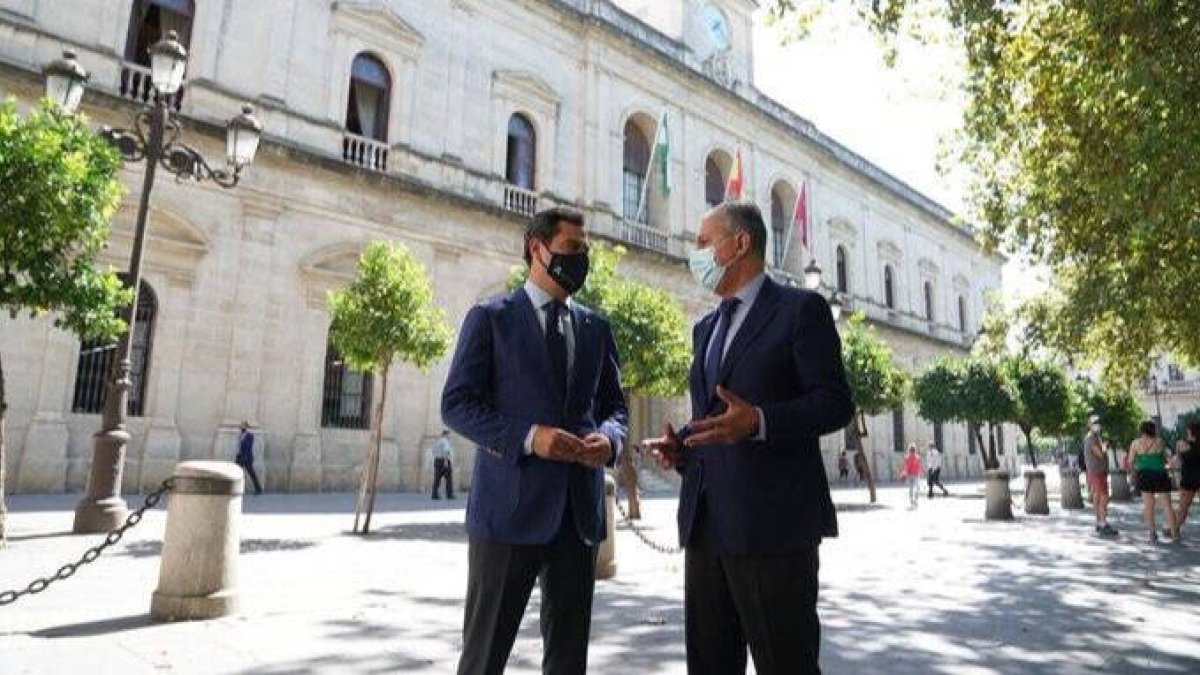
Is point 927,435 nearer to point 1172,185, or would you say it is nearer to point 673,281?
point 673,281

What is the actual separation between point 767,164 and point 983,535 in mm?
20208

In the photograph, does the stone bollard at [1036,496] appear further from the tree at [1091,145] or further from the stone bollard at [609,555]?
the stone bollard at [609,555]

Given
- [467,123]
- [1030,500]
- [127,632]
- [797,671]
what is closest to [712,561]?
[797,671]

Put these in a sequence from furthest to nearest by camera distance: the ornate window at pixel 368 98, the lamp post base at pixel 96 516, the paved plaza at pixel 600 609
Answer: the ornate window at pixel 368 98, the lamp post base at pixel 96 516, the paved plaza at pixel 600 609

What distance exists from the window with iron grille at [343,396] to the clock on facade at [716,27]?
62.3ft

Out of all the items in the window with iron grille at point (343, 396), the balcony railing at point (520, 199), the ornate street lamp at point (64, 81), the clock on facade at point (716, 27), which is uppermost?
the clock on facade at point (716, 27)

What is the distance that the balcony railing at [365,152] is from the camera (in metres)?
17.3

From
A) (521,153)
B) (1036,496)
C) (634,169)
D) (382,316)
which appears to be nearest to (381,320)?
(382,316)

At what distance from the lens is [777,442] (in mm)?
2396

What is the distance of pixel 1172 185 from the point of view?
7344 millimetres

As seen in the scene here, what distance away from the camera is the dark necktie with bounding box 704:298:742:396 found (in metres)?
2.64

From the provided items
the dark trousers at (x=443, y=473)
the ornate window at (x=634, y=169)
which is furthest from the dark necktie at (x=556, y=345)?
the ornate window at (x=634, y=169)

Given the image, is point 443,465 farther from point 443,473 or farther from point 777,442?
point 777,442

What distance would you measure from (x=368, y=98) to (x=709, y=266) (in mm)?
17689
